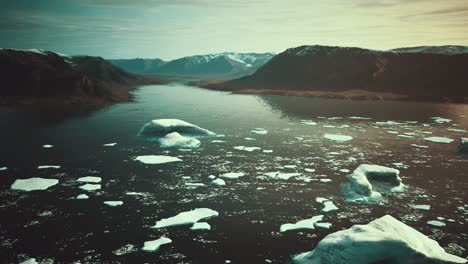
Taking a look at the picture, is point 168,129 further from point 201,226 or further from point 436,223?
point 436,223

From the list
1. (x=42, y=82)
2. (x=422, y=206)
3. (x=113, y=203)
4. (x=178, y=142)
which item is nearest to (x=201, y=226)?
(x=113, y=203)

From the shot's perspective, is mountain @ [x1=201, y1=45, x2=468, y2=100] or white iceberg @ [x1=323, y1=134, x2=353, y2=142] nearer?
white iceberg @ [x1=323, y1=134, x2=353, y2=142]

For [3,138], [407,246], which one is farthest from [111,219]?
[3,138]

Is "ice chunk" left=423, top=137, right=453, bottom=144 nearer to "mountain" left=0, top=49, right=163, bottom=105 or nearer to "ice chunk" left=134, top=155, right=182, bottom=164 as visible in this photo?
"ice chunk" left=134, top=155, right=182, bottom=164

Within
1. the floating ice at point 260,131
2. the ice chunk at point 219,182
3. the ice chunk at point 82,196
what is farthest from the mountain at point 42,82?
the ice chunk at point 219,182

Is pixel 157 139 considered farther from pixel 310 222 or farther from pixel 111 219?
pixel 310 222

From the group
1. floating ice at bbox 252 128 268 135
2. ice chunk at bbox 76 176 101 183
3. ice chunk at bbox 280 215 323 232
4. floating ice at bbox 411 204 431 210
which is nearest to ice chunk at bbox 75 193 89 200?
ice chunk at bbox 76 176 101 183

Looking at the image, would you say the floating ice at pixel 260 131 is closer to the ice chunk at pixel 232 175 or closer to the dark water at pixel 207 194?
the dark water at pixel 207 194
